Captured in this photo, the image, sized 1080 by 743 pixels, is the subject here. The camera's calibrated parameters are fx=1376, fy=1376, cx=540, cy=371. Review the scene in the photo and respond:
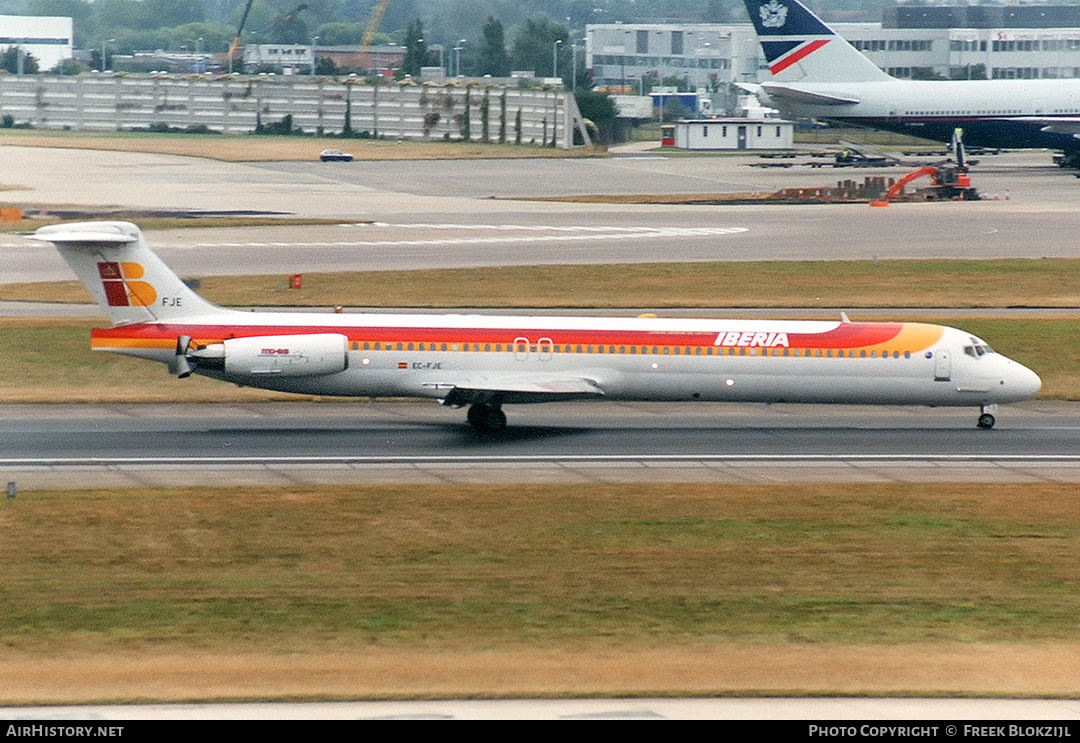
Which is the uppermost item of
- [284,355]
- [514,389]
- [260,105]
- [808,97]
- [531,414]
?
[260,105]

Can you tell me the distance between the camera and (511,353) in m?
36.8

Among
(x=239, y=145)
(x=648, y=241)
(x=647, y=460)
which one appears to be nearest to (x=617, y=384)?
(x=647, y=460)

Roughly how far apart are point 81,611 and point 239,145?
11957cm

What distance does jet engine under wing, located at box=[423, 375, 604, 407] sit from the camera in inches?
1426

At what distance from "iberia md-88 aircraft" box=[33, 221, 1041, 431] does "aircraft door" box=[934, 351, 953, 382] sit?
0.03 m

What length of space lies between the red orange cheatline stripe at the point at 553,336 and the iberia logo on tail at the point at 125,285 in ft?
2.17

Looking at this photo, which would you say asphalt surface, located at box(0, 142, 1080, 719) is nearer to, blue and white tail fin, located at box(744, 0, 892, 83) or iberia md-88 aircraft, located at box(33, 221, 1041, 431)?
iberia md-88 aircraft, located at box(33, 221, 1041, 431)

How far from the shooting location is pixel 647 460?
34562mm

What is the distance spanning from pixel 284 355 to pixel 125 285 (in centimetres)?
458

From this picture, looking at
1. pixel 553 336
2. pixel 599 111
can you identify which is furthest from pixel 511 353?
pixel 599 111

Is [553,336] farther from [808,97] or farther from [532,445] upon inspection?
[808,97]

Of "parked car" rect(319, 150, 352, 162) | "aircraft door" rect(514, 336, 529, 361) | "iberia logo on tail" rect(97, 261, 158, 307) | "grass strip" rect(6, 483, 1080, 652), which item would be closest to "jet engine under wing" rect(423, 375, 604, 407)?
"aircraft door" rect(514, 336, 529, 361)

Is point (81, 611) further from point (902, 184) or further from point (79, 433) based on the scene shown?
point (902, 184)

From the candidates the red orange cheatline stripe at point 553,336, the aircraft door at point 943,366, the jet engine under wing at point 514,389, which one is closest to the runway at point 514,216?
the red orange cheatline stripe at point 553,336
